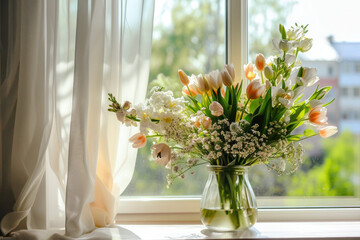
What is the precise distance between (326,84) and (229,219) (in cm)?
74

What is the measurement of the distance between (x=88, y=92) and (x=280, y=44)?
0.62 meters

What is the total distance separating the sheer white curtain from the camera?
128 cm

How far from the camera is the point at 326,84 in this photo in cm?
165

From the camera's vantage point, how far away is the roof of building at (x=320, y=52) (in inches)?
64.9

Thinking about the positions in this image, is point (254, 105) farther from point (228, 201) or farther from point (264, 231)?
point (264, 231)

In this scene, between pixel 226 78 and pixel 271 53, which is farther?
pixel 271 53

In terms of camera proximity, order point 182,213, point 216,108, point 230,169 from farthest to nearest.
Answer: point 182,213 < point 230,169 < point 216,108

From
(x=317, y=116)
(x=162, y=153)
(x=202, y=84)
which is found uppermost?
(x=202, y=84)

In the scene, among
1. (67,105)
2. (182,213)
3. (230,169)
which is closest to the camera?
(230,169)

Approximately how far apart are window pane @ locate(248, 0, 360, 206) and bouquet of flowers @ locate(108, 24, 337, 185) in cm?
35

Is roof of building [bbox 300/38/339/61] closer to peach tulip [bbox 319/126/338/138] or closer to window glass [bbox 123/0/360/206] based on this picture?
window glass [bbox 123/0/360/206]

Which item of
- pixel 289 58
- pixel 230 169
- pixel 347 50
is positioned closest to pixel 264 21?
pixel 347 50

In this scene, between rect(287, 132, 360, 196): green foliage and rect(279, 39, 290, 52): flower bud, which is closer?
rect(279, 39, 290, 52): flower bud

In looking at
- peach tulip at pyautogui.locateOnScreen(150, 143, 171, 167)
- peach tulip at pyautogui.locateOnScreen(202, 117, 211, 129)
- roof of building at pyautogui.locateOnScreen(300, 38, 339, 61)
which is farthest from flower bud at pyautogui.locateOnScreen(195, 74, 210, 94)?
roof of building at pyautogui.locateOnScreen(300, 38, 339, 61)
